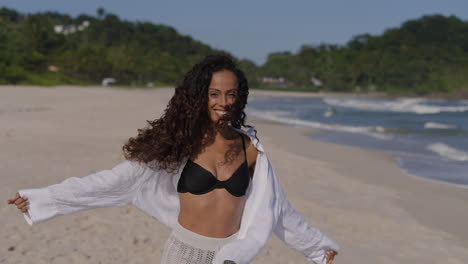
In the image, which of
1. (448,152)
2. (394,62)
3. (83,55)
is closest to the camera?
(448,152)

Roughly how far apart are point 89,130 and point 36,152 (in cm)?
466

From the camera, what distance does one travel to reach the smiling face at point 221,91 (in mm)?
2355

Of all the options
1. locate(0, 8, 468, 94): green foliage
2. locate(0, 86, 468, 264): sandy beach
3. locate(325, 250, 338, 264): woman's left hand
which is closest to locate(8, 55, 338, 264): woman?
locate(325, 250, 338, 264): woman's left hand

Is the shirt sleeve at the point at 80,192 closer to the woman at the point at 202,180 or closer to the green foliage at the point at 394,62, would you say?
the woman at the point at 202,180

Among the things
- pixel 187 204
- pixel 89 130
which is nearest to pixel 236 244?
pixel 187 204

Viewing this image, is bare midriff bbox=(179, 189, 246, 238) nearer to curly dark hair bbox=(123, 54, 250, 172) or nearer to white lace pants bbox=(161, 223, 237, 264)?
white lace pants bbox=(161, 223, 237, 264)

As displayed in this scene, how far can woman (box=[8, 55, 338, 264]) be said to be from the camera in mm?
2307

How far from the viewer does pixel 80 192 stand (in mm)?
2314

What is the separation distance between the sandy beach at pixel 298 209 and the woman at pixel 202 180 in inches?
88.6

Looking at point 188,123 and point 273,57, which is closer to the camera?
point 188,123

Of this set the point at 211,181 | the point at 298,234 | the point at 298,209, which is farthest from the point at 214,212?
the point at 298,209

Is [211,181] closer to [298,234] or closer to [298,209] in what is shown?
[298,234]

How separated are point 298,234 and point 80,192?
3.42ft

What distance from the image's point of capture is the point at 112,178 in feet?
7.58
